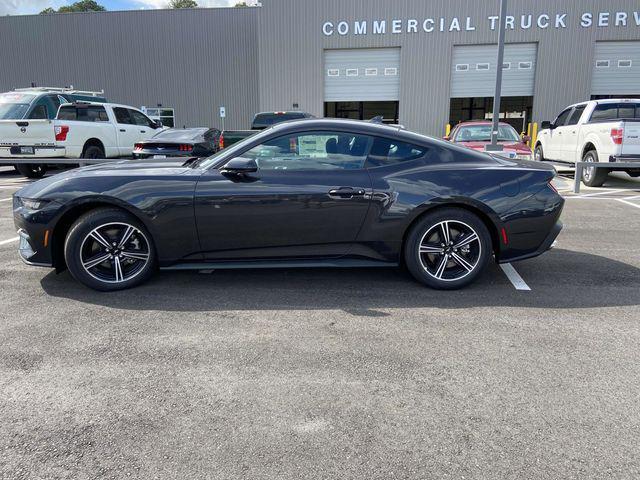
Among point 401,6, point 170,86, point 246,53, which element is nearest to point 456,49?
point 401,6

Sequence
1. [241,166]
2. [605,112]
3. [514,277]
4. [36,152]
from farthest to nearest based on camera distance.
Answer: [36,152] → [605,112] → [514,277] → [241,166]

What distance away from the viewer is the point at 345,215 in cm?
428

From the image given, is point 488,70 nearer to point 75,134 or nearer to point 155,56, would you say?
point 75,134

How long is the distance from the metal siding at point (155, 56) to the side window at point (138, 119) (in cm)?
1423

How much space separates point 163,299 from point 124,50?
95.3ft

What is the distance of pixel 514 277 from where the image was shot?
4.80 metres

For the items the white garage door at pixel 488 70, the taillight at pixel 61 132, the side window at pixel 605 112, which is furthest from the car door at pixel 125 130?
the white garage door at pixel 488 70

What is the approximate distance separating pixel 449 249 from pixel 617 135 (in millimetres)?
7900

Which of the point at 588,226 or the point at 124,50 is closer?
the point at 588,226

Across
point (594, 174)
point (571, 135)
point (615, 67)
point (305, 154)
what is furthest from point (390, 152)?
point (615, 67)

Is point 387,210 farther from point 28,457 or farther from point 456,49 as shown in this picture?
point 456,49

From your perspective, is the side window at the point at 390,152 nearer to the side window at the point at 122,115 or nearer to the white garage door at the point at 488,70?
the side window at the point at 122,115

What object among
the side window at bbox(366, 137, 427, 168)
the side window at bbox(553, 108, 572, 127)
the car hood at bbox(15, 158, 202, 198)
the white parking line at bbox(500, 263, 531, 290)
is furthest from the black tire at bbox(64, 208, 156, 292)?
the side window at bbox(553, 108, 572, 127)

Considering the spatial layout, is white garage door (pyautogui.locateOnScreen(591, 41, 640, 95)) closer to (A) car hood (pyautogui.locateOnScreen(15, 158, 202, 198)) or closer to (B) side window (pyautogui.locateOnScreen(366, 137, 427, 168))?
(B) side window (pyautogui.locateOnScreen(366, 137, 427, 168))
